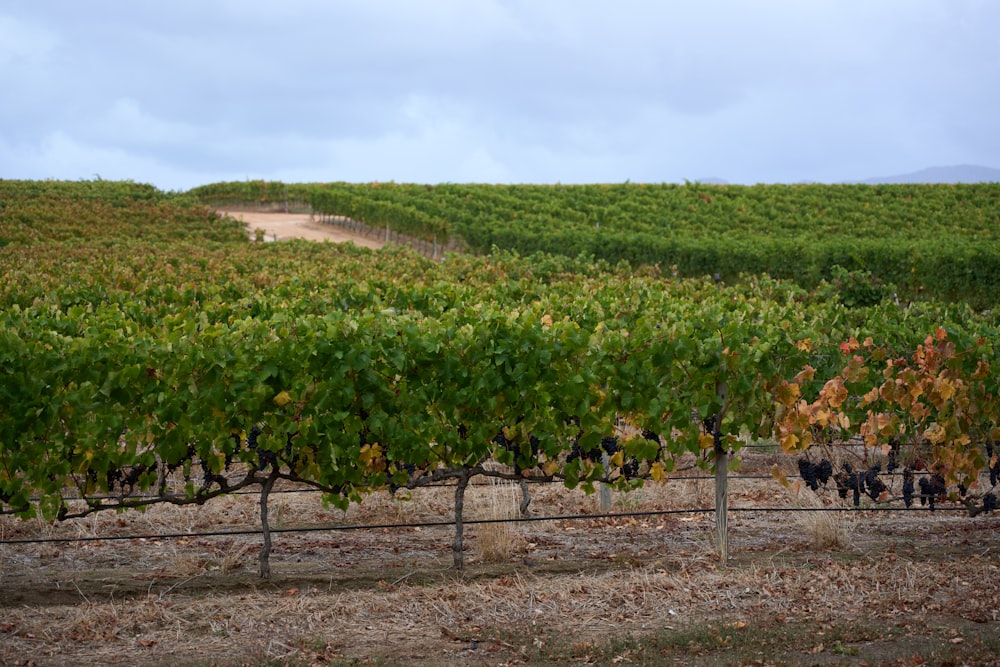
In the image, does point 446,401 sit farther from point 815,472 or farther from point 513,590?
point 815,472

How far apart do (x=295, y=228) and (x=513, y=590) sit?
141 feet

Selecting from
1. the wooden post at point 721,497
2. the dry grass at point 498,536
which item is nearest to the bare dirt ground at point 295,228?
the dry grass at point 498,536

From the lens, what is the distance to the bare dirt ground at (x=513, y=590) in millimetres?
6180

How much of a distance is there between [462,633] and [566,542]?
94.3 inches

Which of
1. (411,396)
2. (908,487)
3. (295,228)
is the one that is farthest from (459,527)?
(295,228)

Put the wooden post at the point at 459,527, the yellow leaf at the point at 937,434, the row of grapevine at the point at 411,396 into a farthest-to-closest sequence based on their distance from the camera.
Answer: the yellow leaf at the point at 937,434
the wooden post at the point at 459,527
the row of grapevine at the point at 411,396

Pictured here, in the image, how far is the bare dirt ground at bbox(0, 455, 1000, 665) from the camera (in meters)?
6.18

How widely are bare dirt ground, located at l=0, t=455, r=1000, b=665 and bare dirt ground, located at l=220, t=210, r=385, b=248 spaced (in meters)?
33.9

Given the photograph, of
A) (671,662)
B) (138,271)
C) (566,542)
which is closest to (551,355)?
(566,542)

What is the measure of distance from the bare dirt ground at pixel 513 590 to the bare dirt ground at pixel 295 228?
33.9m

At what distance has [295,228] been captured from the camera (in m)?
48.4

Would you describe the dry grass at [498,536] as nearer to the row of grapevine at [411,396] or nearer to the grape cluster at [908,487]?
the row of grapevine at [411,396]

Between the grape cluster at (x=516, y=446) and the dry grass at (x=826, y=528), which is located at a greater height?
the grape cluster at (x=516, y=446)

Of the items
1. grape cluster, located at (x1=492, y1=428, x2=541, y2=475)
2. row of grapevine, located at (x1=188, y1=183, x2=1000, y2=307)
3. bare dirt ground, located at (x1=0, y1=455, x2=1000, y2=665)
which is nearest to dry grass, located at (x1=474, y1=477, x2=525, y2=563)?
bare dirt ground, located at (x1=0, y1=455, x2=1000, y2=665)
